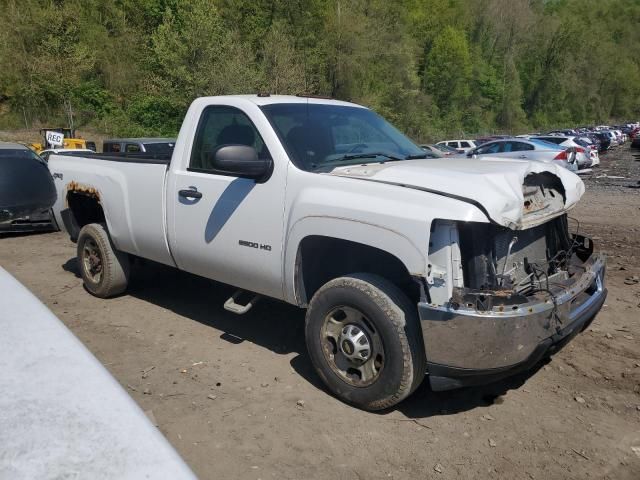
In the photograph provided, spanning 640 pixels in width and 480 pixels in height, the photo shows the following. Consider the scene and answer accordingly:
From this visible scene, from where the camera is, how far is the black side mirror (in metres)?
3.83

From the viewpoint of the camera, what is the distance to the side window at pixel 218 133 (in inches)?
174

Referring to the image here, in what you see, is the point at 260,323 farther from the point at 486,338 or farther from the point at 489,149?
the point at 489,149

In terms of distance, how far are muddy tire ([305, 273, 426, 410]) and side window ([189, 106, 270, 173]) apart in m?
1.46

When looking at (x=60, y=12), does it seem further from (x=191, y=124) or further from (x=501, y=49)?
(x=501, y=49)

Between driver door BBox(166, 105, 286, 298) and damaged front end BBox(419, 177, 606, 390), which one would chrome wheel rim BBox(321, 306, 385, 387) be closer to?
damaged front end BBox(419, 177, 606, 390)

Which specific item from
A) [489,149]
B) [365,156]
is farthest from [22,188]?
[489,149]

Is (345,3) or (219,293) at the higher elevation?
(345,3)

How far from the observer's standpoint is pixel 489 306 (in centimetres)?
313

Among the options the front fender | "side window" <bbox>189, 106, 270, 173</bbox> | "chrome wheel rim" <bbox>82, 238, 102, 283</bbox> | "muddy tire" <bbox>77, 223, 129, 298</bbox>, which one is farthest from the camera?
"chrome wheel rim" <bbox>82, 238, 102, 283</bbox>

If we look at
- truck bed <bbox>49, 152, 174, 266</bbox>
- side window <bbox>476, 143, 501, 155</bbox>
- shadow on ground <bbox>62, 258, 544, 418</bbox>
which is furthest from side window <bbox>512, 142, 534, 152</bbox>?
truck bed <bbox>49, 152, 174, 266</bbox>

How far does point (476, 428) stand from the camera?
11.5 feet

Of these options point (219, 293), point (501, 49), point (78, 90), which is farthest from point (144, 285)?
point (501, 49)

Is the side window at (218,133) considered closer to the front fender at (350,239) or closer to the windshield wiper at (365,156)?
the windshield wiper at (365,156)

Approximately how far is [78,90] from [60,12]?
18.9 ft
